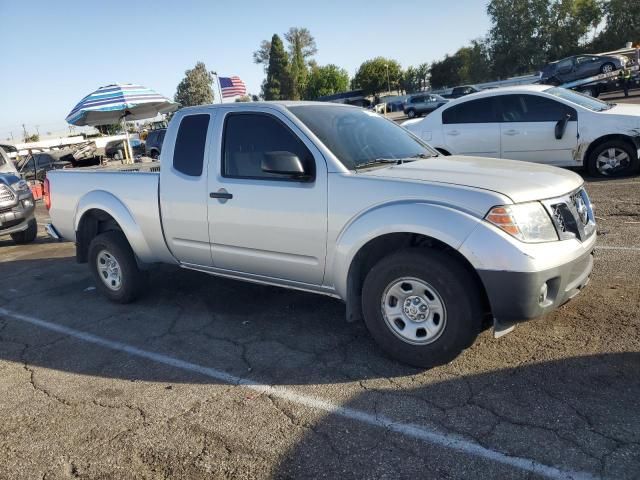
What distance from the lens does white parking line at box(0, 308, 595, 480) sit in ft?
8.56

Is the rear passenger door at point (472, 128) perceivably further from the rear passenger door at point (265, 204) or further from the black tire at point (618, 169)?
the rear passenger door at point (265, 204)

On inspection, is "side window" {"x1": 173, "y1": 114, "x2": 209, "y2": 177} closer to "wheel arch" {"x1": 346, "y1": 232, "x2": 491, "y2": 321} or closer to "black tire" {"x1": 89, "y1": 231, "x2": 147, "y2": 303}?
"black tire" {"x1": 89, "y1": 231, "x2": 147, "y2": 303}

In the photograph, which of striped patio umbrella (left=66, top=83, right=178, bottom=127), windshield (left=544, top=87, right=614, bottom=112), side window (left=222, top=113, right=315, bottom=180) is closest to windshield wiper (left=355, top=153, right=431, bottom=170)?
side window (left=222, top=113, right=315, bottom=180)

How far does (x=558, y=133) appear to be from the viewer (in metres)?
8.94

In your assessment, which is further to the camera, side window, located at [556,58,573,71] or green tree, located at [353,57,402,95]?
green tree, located at [353,57,402,95]

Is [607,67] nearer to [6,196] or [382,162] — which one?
[6,196]

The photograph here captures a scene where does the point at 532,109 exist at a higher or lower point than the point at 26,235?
higher

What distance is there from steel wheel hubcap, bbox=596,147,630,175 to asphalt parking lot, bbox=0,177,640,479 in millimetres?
4293

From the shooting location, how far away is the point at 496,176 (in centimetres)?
368

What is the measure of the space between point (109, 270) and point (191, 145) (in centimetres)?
174

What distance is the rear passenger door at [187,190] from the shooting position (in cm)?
466

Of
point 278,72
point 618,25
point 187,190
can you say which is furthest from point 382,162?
point 278,72

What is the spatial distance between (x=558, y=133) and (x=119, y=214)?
7.06 metres

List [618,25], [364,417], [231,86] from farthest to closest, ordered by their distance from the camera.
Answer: [618,25]
[231,86]
[364,417]
